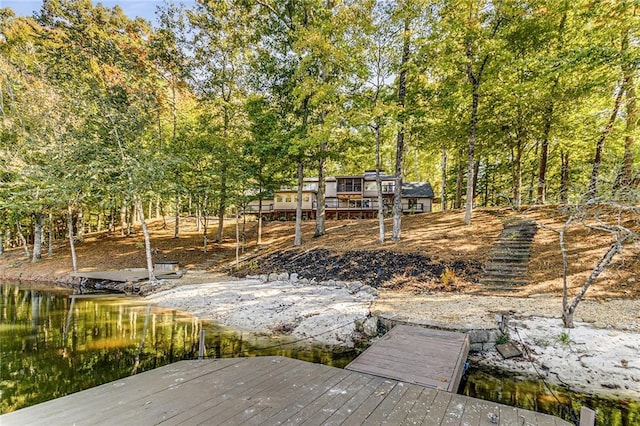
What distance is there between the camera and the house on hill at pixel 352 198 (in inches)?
1083

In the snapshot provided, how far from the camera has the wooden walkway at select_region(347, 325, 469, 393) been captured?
430cm

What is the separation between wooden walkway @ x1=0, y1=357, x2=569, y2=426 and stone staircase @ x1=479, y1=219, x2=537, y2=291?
23.0ft

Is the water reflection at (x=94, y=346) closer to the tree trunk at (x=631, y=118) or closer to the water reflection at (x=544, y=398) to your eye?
the water reflection at (x=544, y=398)

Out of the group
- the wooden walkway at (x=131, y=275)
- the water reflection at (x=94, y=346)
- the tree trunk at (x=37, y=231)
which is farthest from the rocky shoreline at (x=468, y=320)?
the tree trunk at (x=37, y=231)

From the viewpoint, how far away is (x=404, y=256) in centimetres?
1187

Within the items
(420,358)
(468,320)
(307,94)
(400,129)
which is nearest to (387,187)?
(400,129)

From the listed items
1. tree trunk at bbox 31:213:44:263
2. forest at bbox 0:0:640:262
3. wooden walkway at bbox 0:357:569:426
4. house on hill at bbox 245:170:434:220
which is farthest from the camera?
house on hill at bbox 245:170:434:220

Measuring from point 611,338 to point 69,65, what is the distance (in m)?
20.2

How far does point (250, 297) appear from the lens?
10.8 meters

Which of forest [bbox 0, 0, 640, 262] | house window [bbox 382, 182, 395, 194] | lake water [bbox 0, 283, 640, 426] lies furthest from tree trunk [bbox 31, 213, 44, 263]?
house window [bbox 382, 182, 395, 194]

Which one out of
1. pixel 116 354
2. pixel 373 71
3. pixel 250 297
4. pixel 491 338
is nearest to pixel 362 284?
pixel 250 297

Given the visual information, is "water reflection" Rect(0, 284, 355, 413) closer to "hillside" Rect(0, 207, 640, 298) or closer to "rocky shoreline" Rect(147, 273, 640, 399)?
"rocky shoreline" Rect(147, 273, 640, 399)

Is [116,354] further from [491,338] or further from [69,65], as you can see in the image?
[69,65]

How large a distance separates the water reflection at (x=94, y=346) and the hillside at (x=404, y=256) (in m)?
5.02
